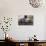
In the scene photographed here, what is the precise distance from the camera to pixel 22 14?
287cm

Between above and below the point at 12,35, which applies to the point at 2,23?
above

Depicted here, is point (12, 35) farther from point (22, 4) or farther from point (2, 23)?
point (22, 4)

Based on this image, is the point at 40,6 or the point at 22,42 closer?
the point at 22,42

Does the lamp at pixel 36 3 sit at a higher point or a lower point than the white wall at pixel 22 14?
higher

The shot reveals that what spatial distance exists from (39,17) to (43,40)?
55 centimetres

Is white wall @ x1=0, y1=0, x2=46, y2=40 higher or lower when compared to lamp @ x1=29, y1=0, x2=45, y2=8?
lower

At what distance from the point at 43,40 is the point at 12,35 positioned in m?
0.73

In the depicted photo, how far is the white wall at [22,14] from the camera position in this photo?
9.31ft

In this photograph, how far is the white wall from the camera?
2.84 m

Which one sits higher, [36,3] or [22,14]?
[36,3]

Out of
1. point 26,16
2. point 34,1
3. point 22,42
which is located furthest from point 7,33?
point 34,1

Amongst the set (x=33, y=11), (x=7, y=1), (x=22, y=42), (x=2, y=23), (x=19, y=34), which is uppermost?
(x=7, y=1)

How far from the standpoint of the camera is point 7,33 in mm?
2809

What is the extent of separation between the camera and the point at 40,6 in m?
2.92
